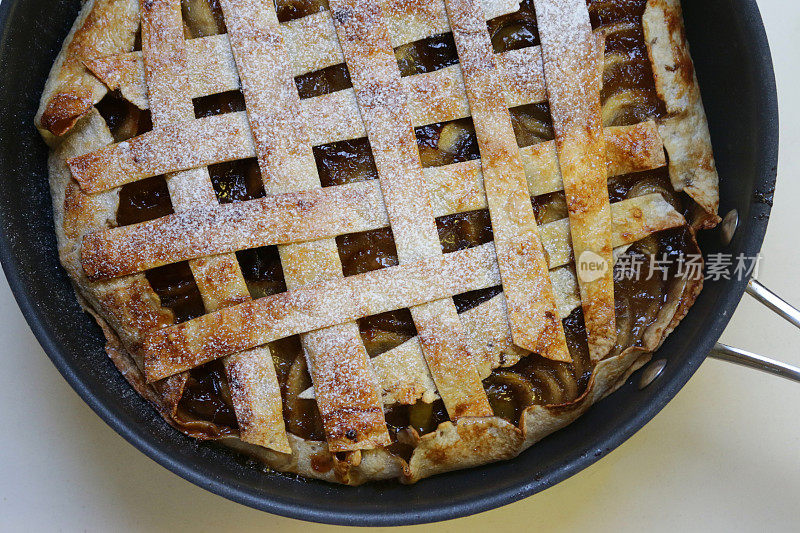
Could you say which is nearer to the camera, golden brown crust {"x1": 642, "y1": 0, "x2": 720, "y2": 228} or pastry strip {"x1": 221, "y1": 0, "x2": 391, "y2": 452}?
pastry strip {"x1": 221, "y1": 0, "x2": 391, "y2": 452}

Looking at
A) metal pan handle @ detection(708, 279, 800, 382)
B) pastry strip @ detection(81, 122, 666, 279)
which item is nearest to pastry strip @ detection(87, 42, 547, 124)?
pastry strip @ detection(81, 122, 666, 279)

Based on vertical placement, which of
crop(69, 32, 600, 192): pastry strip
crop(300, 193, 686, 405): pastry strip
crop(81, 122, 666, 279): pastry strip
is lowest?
crop(300, 193, 686, 405): pastry strip

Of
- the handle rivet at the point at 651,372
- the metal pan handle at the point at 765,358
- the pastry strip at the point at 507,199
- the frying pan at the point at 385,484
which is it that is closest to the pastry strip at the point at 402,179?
the pastry strip at the point at 507,199

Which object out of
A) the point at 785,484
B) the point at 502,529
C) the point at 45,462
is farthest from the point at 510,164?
the point at 45,462

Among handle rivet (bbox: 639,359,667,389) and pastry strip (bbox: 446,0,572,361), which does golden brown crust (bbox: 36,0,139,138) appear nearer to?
pastry strip (bbox: 446,0,572,361)

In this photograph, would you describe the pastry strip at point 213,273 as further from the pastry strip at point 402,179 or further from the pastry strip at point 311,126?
the pastry strip at point 402,179

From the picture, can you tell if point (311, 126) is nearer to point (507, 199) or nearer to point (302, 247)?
point (302, 247)
